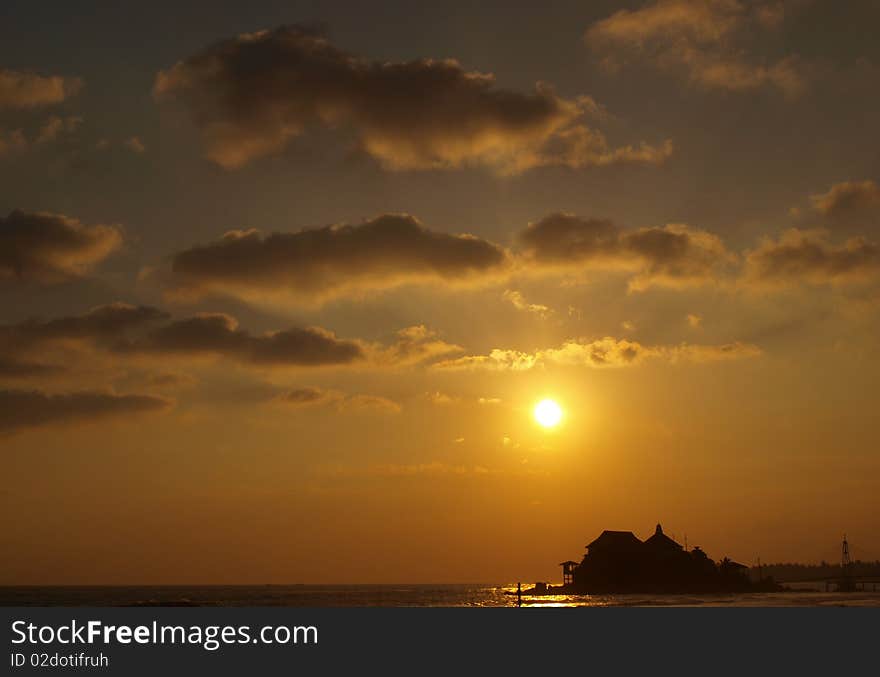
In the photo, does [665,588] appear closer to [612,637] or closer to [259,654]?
[612,637]

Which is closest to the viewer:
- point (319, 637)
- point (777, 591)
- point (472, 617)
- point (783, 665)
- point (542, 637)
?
point (783, 665)

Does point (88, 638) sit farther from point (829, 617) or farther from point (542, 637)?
point (829, 617)

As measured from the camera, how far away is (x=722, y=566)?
167 metres

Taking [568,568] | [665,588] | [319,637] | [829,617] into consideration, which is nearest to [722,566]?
[665,588]

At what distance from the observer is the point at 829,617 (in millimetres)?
69875

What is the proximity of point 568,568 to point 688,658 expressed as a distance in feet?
387

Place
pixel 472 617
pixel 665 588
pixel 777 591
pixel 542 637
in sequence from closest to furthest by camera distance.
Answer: pixel 542 637 < pixel 472 617 < pixel 665 588 < pixel 777 591

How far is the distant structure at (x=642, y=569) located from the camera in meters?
157

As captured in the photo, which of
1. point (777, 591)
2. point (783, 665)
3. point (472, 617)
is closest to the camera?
point (783, 665)

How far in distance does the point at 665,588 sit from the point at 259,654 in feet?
392

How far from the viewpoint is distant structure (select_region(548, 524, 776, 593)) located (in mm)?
156875

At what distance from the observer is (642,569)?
158625mm

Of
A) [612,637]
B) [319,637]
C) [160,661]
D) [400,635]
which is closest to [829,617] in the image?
[612,637]

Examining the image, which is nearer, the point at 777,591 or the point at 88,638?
the point at 88,638
